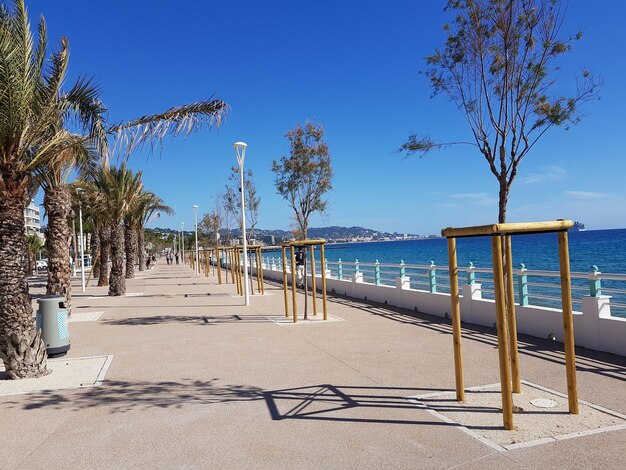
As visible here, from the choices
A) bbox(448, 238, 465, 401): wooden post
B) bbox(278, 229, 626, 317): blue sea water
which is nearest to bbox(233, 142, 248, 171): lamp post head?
bbox(278, 229, 626, 317): blue sea water

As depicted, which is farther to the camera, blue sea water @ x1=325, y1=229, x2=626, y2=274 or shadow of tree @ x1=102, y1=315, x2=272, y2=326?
blue sea water @ x1=325, y1=229, x2=626, y2=274

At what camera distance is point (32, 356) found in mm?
6871

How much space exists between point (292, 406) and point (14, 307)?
401cm

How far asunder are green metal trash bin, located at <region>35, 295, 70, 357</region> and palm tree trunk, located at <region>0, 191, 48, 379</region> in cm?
106

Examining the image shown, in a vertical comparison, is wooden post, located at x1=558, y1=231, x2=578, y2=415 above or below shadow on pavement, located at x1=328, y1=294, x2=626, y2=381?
above

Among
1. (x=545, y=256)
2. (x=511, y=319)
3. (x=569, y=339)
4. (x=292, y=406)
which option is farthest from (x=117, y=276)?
(x=545, y=256)

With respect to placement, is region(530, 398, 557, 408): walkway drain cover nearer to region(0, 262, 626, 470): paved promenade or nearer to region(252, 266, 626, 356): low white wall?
region(0, 262, 626, 470): paved promenade

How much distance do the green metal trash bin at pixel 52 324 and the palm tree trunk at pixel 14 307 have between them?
106cm

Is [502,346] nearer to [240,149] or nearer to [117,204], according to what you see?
[240,149]

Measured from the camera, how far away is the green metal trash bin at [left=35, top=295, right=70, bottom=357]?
798cm

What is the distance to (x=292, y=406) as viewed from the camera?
520 cm

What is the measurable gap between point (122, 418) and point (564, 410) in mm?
4144

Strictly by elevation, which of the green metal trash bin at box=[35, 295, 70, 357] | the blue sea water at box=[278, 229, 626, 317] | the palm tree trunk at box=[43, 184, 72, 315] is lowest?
the blue sea water at box=[278, 229, 626, 317]

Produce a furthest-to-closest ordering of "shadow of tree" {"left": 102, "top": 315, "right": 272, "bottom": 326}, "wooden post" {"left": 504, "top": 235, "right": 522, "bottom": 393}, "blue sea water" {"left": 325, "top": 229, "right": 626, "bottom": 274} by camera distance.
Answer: "blue sea water" {"left": 325, "top": 229, "right": 626, "bottom": 274} → "shadow of tree" {"left": 102, "top": 315, "right": 272, "bottom": 326} → "wooden post" {"left": 504, "top": 235, "right": 522, "bottom": 393}
